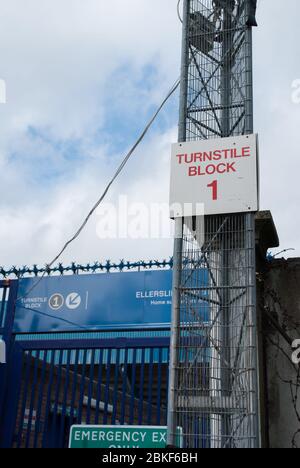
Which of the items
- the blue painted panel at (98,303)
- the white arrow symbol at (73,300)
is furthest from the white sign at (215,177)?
the white arrow symbol at (73,300)

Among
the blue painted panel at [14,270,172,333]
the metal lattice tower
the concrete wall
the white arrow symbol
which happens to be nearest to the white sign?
the metal lattice tower

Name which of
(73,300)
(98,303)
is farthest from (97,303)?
(73,300)

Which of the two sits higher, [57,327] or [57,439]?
[57,327]

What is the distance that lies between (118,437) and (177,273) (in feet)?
6.47

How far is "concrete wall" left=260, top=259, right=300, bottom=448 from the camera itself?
537 cm

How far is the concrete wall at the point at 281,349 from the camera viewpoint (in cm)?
537

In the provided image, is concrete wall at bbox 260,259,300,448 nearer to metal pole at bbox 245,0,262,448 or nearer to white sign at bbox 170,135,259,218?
metal pole at bbox 245,0,262,448

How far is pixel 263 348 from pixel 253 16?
3049 millimetres

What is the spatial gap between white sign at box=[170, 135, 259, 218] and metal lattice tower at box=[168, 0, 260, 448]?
13 centimetres

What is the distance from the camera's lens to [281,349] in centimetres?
555

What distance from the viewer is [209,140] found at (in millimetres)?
5137
